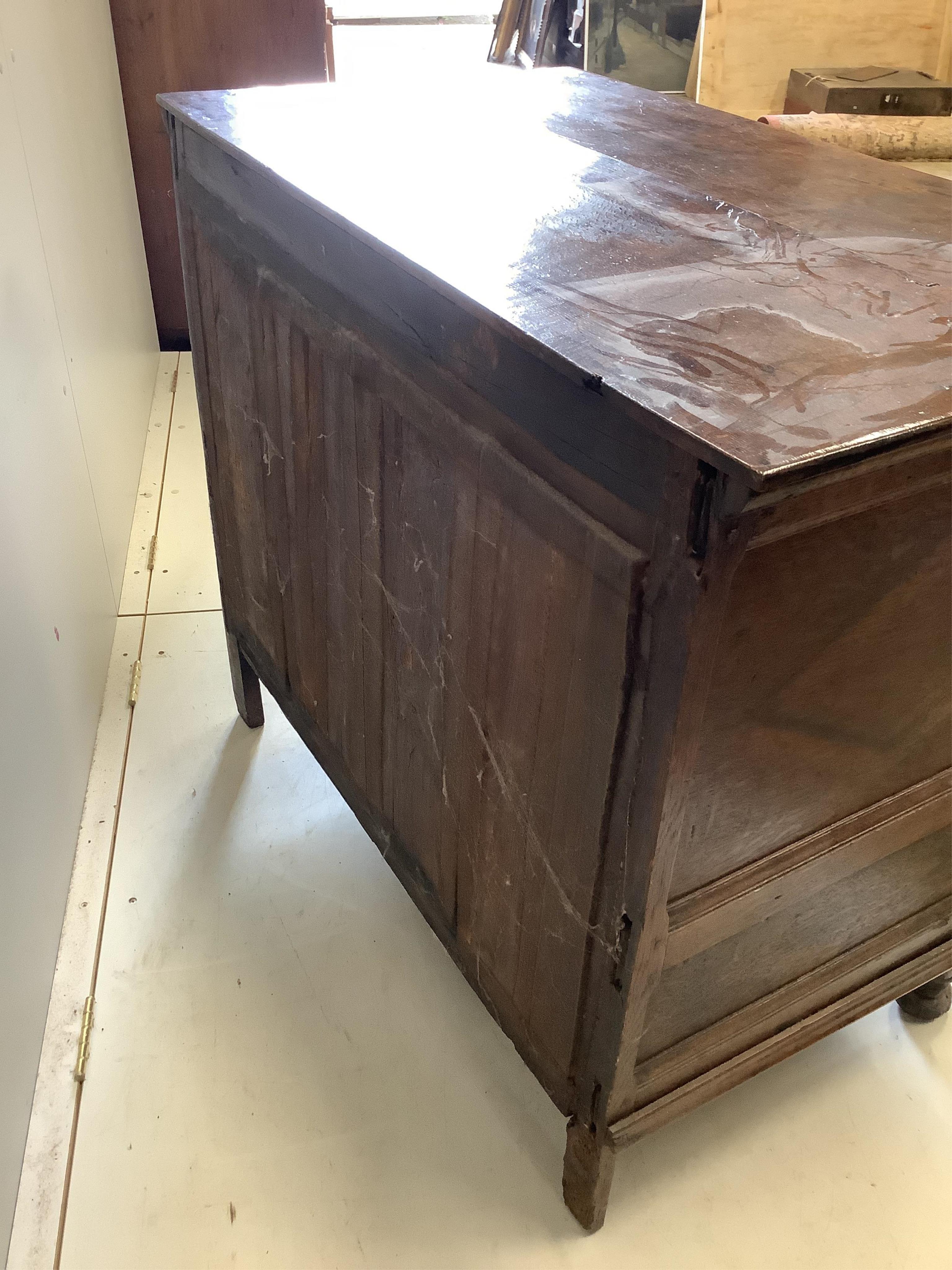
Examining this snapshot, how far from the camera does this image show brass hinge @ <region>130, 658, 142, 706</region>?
5.89 feet

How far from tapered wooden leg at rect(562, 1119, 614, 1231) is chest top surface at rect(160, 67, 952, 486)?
2.41 feet

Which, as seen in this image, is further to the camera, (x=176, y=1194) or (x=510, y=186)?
(x=176, y=1194)

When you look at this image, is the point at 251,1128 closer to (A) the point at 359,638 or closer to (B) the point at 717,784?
(A) the point at 359,638

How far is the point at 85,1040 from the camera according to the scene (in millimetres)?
1264

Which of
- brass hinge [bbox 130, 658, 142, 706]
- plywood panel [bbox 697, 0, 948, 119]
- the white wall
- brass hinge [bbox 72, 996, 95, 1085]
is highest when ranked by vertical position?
plywood panel [bbox 697, 0, 948, 119]

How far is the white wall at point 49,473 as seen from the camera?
47.8 inches

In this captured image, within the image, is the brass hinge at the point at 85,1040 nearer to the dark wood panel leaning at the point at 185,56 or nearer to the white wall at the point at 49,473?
the white wall at the point at 49,473

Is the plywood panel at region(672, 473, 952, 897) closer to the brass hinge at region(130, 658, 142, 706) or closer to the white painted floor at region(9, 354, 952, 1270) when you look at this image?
the white painted floor at region(9, 354, 952, 1270)

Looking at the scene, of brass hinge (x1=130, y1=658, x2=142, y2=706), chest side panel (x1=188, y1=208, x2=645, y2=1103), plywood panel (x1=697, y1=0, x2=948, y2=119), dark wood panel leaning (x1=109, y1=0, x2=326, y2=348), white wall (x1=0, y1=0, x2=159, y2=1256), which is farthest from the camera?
plywood panel (x1=697, y1=0, x2=948, y2=119)

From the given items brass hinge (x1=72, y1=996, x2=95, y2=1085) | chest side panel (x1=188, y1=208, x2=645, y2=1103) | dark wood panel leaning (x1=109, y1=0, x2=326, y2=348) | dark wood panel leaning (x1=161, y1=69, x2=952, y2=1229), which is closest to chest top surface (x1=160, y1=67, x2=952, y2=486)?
dark wood panel leaning (x1=161, y1=69, x2=952, y2=1229)

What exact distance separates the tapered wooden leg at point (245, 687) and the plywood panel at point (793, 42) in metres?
3.09

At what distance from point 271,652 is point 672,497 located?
977mm

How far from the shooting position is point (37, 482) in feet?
4.86

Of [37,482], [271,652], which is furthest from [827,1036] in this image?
[37,482]
